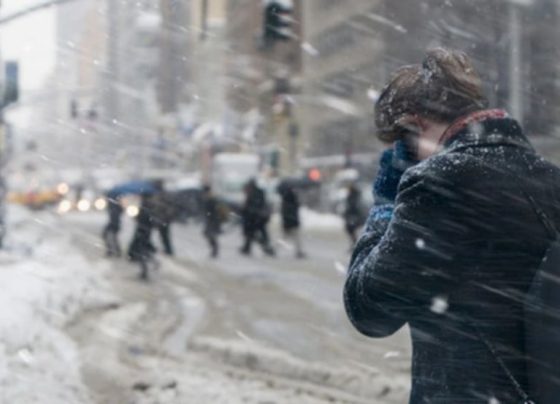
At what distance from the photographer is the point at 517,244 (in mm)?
2059

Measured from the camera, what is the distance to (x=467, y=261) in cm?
207

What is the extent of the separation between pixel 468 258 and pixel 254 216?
21.3 meters

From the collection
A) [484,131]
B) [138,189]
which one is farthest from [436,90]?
[138,189]

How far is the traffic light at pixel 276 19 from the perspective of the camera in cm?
1895

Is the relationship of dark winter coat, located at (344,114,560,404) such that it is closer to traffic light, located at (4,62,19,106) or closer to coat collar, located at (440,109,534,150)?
coat collar, located at (440,109,534,150)

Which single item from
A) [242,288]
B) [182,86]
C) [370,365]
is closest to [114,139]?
[182,86]

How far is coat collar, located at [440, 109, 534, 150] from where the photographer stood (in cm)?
214

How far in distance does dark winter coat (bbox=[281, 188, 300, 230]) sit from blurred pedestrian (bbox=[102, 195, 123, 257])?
3.54 meters

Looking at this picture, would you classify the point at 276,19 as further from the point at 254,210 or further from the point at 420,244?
the point at 420,244

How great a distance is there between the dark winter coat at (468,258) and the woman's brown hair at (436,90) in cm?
13

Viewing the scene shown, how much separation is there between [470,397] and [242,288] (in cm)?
1463

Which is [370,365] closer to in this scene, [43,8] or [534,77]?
[43,8]

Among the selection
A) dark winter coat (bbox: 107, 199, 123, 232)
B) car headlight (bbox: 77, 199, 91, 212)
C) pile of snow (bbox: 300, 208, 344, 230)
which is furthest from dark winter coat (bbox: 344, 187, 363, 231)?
car headlight (bbox: 77, 199, 91, 212)

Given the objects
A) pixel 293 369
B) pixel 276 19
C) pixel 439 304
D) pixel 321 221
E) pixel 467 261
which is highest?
pixel 467 261
